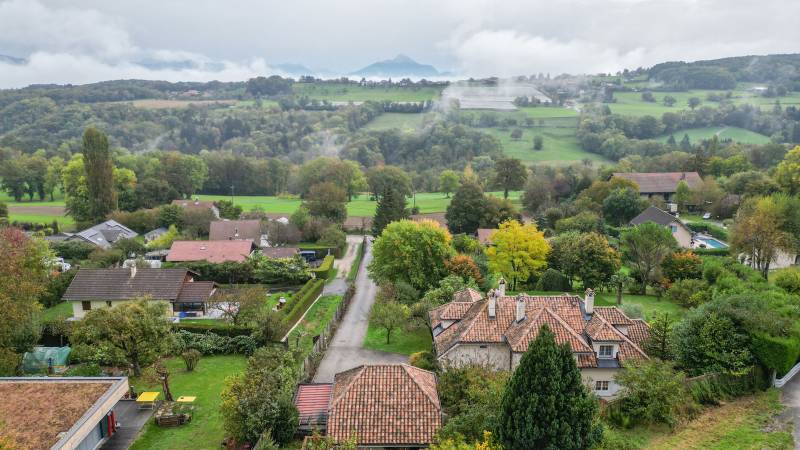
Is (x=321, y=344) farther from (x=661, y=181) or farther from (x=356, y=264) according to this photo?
(x=661, y=181)

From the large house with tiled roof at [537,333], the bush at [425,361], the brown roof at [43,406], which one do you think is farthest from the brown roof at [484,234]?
the brown roof at [43,406]

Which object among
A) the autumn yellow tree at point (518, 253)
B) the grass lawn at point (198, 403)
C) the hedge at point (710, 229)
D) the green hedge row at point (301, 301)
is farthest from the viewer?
the hedge at point (710, 229)

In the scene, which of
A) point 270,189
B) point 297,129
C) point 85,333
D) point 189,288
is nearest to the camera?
point 85,333

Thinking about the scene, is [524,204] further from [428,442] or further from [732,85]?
[732,85]

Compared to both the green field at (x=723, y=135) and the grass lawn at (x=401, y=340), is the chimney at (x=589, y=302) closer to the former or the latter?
the grass lawn at (x=401, y=340)

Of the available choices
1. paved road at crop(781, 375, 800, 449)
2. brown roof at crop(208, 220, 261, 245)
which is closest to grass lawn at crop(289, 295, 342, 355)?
brown roof at crop(208, 220, 261, 245)

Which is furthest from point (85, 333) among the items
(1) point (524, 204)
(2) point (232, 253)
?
(1) point (524, 204)
